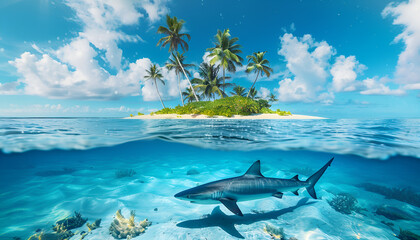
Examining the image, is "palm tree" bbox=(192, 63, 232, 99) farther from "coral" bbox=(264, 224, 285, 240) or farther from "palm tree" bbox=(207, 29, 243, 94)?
"coral" bbox=(264, 224, 285, 240)

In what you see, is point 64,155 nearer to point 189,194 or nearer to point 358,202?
point 189,194

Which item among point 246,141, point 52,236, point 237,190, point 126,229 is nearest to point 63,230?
point 52,236

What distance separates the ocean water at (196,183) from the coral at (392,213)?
0.03 meters

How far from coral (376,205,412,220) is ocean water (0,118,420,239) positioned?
3 cm

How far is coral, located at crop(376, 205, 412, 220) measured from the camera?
5628mm

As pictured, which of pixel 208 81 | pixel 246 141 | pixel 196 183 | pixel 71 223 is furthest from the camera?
pixel 208 81

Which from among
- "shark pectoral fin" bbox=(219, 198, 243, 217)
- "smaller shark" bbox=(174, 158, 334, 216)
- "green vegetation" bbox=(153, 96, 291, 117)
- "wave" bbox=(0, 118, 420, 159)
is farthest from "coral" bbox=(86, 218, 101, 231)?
"green vegetation" bbox=(153, 96, 291, 117)

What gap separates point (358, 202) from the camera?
22.9ft

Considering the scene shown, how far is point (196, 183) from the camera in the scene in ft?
26.2

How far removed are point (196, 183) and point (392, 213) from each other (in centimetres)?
749

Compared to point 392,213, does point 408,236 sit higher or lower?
higher

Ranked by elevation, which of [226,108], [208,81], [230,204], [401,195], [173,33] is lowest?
[401,195]

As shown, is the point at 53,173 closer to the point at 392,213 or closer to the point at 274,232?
the point at 274,232

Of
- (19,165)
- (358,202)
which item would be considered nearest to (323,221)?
(358,202)
